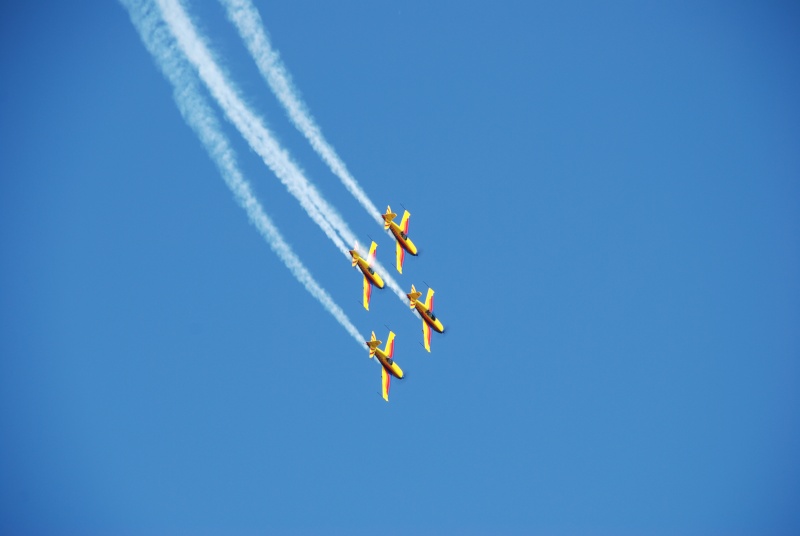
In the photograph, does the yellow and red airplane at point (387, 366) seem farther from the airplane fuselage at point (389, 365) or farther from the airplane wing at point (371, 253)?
the airplane wing at point (371, 253)

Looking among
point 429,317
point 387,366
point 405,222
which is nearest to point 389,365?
point 387,366

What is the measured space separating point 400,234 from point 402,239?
25 cm

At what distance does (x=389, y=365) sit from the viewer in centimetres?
3784

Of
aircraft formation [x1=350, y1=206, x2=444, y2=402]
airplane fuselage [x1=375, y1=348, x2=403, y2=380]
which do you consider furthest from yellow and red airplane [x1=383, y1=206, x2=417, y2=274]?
airplane fuselage [x1=375, y1=348, x2=403, y2=380]

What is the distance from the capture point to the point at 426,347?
38719mm

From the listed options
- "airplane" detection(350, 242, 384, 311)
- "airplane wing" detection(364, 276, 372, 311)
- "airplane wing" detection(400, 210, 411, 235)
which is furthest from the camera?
"airplane wing" detection(400, 210, 411, 235)

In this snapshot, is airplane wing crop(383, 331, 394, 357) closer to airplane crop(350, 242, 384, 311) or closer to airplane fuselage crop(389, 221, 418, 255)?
airplane crop(350, 242, 384, 311)

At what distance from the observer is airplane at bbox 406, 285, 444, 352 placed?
38.5m

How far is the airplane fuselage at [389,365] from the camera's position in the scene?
1469 inches

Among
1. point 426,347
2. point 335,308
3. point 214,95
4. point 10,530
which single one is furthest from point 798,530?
point 10,530

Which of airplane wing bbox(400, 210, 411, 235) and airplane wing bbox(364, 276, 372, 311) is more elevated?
airplane wing bbox(400, 210, 411, 235)

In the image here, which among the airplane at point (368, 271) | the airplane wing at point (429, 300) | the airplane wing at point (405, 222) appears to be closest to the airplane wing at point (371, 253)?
the airplane at point (368, 271)

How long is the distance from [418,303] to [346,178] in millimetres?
9704

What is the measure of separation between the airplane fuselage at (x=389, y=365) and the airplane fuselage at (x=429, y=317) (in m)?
2.62
